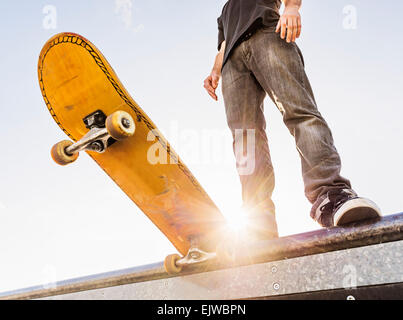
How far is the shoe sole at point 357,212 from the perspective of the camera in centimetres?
121

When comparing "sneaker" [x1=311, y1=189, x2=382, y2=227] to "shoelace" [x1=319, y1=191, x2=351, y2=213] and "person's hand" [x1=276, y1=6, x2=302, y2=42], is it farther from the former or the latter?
"person's hand" [x1=276, y1=6, x2=302, y2=42]

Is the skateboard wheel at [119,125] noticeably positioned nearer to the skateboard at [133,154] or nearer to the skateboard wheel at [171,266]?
the skateboard at [133,154]

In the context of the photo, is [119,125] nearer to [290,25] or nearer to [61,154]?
[61,154]

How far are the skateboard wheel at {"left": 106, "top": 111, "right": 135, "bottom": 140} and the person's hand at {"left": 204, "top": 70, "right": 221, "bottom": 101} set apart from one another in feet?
3.29

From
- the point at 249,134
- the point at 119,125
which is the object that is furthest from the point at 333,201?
the point at 119,125

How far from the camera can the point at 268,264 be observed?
1.32m

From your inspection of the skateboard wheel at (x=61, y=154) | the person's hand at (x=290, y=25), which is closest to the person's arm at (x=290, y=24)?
the person's hand at (x=290, y=25)

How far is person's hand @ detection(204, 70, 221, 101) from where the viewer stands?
2656 millimetres

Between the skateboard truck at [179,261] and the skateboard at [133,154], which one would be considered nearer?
the skateboard truck at [179,261]

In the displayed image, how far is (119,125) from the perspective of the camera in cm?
178

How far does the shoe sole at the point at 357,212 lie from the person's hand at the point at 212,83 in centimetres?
160
